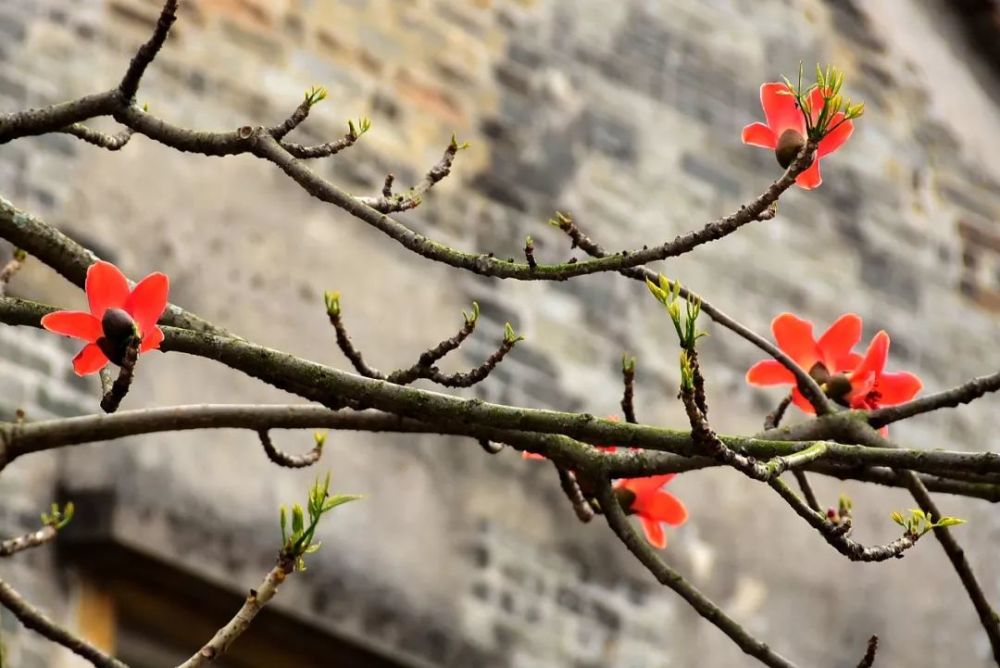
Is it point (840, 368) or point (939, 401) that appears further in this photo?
point (840, 368)

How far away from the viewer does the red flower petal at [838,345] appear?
6.15 feet

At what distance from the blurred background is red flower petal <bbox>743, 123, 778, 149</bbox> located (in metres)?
2.37

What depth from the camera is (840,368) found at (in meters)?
1.89

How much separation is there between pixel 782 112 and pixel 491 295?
10.2ft

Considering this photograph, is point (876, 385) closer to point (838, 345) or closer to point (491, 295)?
point (838, 345)

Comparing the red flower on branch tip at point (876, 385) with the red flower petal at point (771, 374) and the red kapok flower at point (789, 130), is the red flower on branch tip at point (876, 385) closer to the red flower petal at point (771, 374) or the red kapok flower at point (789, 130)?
the red flower petal at point (771, 374)

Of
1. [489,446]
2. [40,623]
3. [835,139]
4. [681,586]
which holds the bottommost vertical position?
[40,623]

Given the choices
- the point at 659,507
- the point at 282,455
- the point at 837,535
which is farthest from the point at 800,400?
the point at 282,455

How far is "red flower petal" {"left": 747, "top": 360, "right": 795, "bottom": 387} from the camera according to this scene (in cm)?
184

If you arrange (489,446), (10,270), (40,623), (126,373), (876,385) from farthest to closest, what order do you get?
(10,270), (876,385), (489,446), (40,623), (126,373)

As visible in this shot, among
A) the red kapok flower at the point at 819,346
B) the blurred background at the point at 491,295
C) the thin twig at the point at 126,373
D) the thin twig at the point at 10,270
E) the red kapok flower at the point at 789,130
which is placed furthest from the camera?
the blurred background at the point at 491,295

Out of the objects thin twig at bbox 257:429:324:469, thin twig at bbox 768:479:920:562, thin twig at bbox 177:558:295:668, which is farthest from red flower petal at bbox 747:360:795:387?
thin twig at bbox 177:558:295:668

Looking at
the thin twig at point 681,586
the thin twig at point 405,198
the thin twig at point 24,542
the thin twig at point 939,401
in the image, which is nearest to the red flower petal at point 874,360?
the thin twig at point 939,401

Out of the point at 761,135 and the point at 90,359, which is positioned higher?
the point at 761,135
